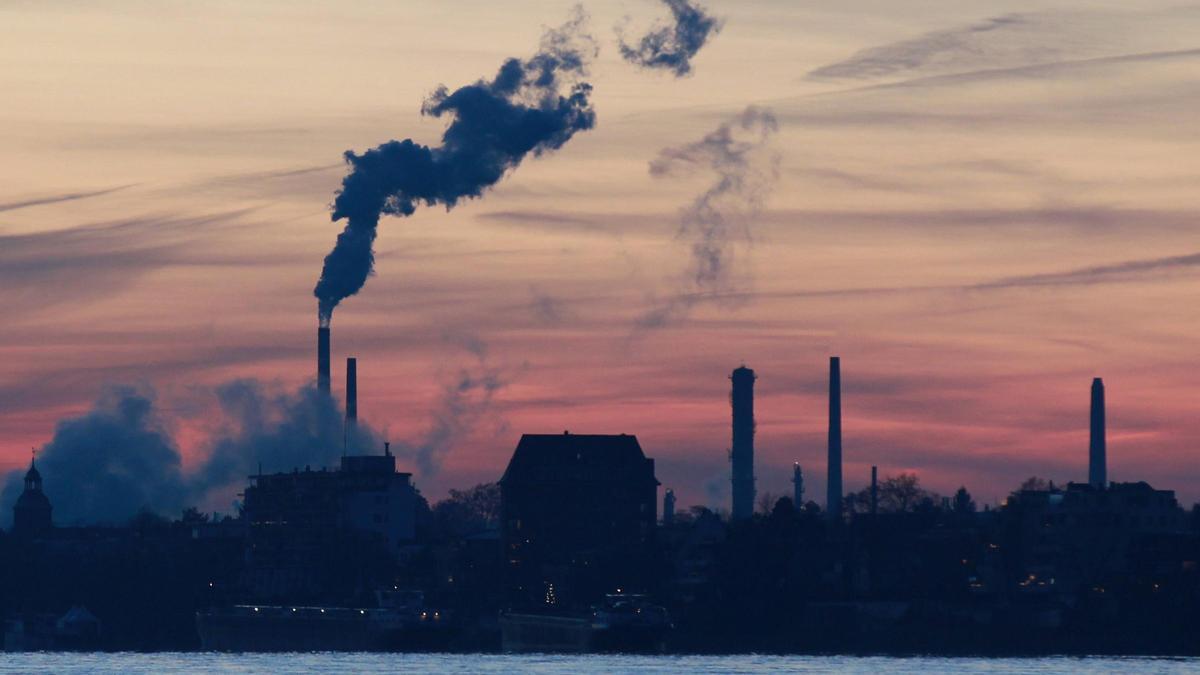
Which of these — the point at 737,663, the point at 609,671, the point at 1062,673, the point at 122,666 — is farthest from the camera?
the point at 122,666

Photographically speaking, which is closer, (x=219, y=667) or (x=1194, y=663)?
(x=1194, y=663)

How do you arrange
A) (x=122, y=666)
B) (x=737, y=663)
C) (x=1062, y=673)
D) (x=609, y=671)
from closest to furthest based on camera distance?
(x=1062, y=673) → (x=609, y=671) → (x=737, y=663) → (x=122, y=666)

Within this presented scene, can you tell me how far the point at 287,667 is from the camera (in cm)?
18800

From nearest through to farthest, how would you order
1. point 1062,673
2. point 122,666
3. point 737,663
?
point 1062,673 < point 737,663 < point 122,666

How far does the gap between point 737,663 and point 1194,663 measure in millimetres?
31102

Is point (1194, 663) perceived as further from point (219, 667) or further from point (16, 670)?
point (16, 670)


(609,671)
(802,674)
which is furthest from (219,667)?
(802,674)

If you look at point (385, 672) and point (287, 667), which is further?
point (287, 667)

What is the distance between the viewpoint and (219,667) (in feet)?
632

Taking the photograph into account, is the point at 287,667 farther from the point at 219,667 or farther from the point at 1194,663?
the point at 1194,663

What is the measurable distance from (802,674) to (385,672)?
2953 centimetres

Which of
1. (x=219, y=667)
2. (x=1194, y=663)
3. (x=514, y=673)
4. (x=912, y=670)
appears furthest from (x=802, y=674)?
(x=219, y=667)

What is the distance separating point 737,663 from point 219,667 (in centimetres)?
3851

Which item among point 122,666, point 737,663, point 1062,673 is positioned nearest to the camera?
point 1062,673
